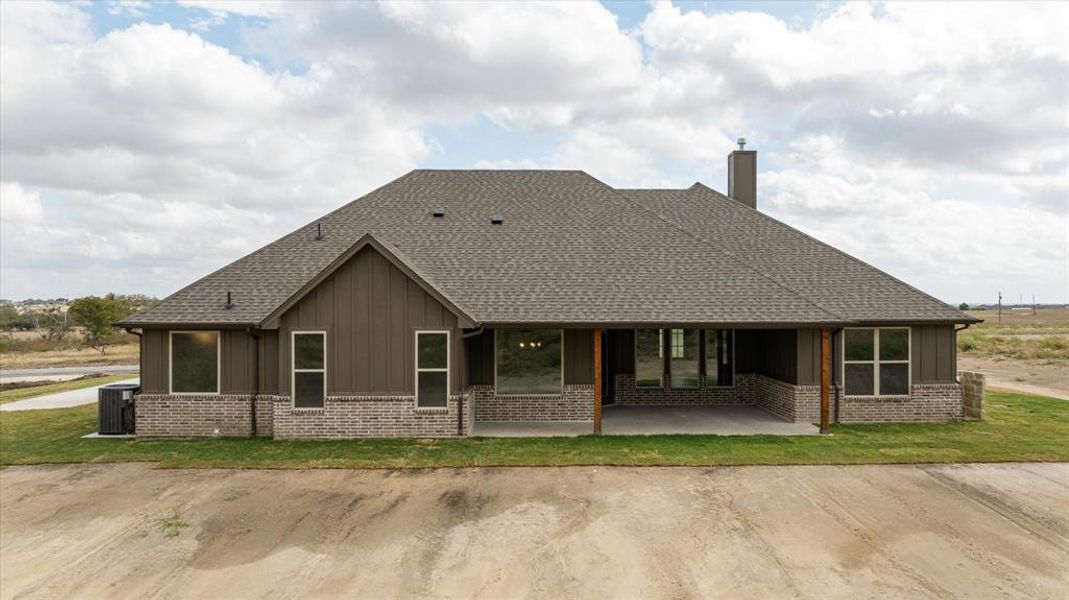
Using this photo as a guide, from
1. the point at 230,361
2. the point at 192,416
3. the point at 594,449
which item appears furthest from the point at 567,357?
the point at 192,416

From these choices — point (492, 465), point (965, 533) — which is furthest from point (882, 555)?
point (492, 465)

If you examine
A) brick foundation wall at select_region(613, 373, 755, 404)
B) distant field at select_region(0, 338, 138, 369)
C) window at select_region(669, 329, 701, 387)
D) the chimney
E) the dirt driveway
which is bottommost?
distant field at select_region(0, 338, 138, 369)

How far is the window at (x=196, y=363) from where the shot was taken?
12.8 m

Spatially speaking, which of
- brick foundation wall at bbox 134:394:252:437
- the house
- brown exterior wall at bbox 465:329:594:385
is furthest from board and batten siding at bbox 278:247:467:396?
brick foundation wall at bbox 134:394:252:437

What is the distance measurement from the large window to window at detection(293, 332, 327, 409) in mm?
4172

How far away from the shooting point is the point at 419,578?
620cm

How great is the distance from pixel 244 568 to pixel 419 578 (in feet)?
7.06

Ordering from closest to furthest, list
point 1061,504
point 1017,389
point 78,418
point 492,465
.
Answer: point 1061,504
point 492,465
point 78,418
point 1017,389

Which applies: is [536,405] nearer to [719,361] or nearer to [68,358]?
[719,361]

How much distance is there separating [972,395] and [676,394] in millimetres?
7288

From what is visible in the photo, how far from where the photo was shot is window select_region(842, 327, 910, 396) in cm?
1393

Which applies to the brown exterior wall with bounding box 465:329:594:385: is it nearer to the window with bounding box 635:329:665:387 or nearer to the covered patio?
the covered patio

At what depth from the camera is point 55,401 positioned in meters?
17.9

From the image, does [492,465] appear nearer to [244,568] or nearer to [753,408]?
[244,568]
